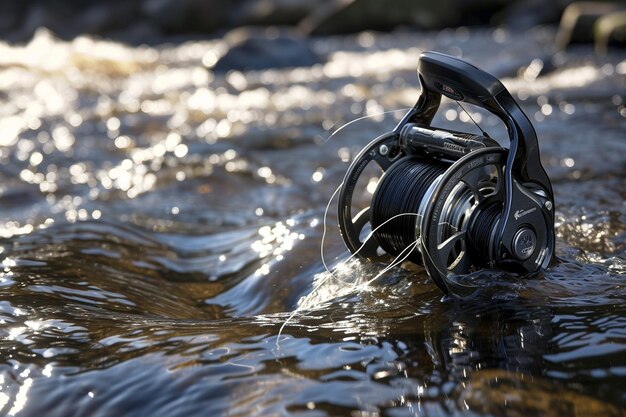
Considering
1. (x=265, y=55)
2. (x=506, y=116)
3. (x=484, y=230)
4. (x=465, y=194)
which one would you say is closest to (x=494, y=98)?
(x=506, y=116)

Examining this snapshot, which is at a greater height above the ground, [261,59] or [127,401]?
[261,59]

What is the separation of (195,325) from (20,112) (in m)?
7.74

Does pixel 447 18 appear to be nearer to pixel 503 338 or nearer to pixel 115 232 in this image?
pixel 115 232

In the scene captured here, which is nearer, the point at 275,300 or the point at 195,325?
the point at 195,325

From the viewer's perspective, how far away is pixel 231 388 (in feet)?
8.04

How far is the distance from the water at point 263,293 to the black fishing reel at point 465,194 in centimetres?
12

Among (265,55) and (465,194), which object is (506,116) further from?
(265,55)

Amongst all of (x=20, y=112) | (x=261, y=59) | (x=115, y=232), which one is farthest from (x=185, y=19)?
(x=115, y=232)

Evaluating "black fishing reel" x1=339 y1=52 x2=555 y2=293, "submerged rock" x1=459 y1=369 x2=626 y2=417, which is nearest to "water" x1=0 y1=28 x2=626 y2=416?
"submerged rock" x1=459 y1=369 x2=626 y2=417

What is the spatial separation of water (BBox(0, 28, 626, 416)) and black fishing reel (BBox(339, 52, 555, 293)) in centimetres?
12

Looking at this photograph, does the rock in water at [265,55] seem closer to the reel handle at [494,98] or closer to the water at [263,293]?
the water at [263,293]

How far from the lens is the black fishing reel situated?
2.90m

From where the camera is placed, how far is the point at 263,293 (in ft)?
12.2

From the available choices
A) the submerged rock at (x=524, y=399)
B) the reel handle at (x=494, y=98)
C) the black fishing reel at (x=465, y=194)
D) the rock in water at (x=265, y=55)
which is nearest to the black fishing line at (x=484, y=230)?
the black fishing reel at (x=465, y=194)
